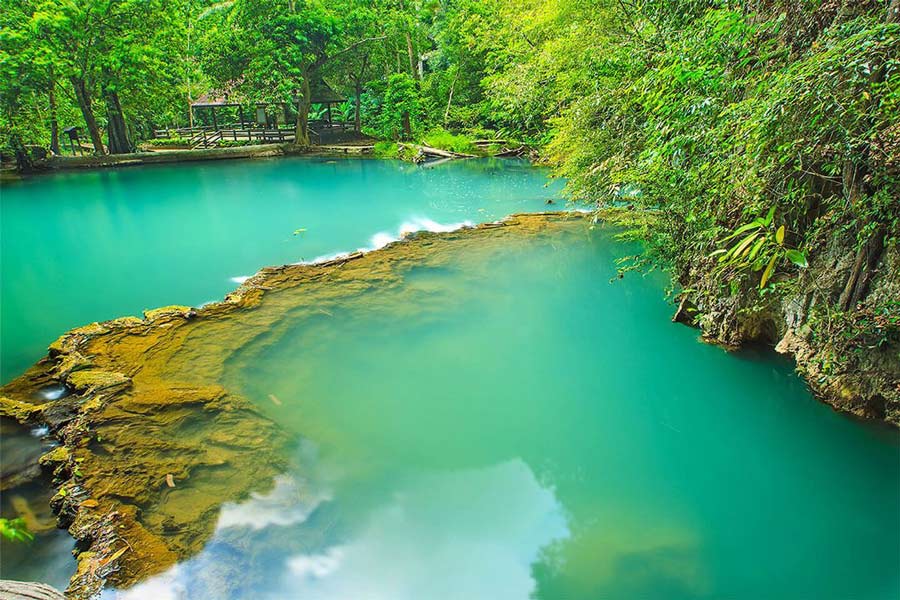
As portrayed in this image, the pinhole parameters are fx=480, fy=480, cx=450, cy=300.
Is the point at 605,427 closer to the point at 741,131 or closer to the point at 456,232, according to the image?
the point at 741,131

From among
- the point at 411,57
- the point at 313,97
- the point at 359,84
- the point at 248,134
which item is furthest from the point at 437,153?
the point at 248,134

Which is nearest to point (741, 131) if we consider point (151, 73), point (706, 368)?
point (706, 368)

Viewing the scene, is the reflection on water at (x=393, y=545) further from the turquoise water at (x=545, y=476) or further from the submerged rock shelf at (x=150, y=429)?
the submerged rock shelf at (x=150, y=429)

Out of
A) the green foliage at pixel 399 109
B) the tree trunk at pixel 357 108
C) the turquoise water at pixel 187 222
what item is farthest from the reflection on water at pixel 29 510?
the tree trunk at pixel 357 108

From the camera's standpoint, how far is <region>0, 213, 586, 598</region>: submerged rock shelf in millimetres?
3154

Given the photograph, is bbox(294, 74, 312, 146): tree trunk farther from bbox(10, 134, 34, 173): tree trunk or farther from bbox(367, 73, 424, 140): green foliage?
bbox(10, 134, 34, 173): tree trunk

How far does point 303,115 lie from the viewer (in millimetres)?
23906

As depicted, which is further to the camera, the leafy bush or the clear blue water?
the leafy bush

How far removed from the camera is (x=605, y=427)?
14.3 ft

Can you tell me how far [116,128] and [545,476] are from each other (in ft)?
80.5

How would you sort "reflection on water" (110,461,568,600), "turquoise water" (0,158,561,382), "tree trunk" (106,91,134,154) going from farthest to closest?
"tree trunk" (106,91,134,154) → "turquoise water" (0,158,561,382) → "reflection on water" (110,461,568,600)

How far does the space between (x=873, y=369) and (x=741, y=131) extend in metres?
2.14

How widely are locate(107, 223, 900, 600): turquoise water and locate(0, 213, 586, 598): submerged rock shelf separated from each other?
0.21 m

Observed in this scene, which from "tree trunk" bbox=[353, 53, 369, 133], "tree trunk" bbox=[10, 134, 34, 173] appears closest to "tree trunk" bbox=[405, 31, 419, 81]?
"tree trunk" bbox=[353, 53, 369, 133]
